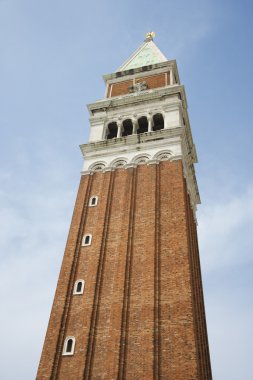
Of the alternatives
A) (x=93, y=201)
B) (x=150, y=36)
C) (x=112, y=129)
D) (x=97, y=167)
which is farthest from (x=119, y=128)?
(x=150, y=36)

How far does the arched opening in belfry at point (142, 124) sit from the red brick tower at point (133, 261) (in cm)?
11

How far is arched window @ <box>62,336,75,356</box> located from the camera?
17.3 m

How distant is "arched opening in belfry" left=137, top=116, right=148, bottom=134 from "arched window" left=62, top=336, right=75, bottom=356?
17348mm

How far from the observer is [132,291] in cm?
1897

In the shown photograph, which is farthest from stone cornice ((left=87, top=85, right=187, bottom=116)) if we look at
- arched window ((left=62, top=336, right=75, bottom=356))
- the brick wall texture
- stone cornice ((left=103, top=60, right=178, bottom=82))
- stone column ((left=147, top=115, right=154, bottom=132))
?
arched window ((left=62, top=336, right=75, bottom=356))

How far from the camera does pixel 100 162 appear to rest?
90.8 ft

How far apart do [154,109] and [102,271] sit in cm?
1519

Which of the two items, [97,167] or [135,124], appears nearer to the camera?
[97,167]

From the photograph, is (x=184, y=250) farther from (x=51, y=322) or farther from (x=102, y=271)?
(x=51, y=322)

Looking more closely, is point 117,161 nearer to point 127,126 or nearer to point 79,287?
point 127,126

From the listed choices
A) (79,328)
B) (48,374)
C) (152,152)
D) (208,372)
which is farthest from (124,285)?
(152,152)

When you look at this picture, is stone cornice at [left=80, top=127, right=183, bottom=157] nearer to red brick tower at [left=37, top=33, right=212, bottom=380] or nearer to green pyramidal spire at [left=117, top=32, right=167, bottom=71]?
red brick tower at [left=37, top=33, right=212, bottom=380]

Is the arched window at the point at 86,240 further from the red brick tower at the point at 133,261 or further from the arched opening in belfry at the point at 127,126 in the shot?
the arched opening in belfry at the point at 127,126

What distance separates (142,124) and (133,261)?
546 inches
